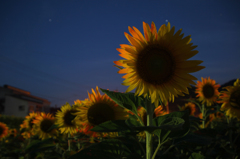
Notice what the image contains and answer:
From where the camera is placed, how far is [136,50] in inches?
57.7

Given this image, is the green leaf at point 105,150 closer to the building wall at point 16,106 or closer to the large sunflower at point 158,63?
the large sunflower at point 158,63

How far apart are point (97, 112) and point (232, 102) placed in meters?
2.62

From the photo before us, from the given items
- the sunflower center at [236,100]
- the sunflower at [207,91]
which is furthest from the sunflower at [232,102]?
the sunflower at [207,91]

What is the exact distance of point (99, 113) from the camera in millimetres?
2090

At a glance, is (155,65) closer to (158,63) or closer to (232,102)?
(158,63)

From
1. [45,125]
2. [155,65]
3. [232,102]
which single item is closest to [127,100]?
[155,65]

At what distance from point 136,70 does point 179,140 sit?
0.73 m

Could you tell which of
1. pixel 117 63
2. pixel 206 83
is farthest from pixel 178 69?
pixel 206 83

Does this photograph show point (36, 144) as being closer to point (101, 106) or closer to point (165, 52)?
point (101, 106)

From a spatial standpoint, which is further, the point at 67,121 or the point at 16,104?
the point at 16,104

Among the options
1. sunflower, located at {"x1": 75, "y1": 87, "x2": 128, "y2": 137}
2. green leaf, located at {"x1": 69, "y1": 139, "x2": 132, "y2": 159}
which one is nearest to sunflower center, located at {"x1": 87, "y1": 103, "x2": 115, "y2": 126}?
sunflower, located at {"x1": 75, "y1": 87, "x2": 128, "y2": 137}

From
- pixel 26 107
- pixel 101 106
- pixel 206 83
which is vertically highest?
pixel 26 107

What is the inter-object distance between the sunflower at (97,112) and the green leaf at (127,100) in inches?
21.6

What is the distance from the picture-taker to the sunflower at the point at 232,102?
326 cm
